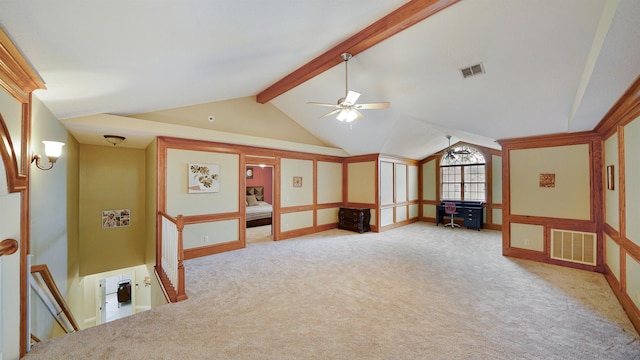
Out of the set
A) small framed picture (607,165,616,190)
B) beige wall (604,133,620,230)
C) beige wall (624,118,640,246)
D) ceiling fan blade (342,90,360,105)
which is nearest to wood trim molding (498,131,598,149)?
beige wall (604,133,620,230)

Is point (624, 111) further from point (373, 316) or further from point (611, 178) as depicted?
point (373, 316)

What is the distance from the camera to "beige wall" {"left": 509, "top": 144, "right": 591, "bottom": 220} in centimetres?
416

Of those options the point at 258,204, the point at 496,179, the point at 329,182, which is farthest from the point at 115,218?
the point at 496,179

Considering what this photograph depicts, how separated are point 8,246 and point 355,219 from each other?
6.28 meters

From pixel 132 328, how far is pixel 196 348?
823 millimetres

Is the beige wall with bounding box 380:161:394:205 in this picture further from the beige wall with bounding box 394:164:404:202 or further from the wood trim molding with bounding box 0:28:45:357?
the wood trim molding with bounding box 0:28:45:357

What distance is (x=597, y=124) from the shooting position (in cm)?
365

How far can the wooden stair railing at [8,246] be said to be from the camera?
1.76 meters

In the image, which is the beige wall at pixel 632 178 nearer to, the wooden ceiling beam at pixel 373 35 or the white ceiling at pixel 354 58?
the white ceiling at pixel 354 58

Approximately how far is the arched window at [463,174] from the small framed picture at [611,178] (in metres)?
4.43

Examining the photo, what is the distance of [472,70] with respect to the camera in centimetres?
335

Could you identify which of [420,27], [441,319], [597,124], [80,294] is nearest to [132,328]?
[441,319]

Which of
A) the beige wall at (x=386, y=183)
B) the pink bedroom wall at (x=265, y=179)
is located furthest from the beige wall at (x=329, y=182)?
the pink bedroom wall at (x=265, y=179)

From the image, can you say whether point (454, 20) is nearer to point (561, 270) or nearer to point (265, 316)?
point (265, 316)
